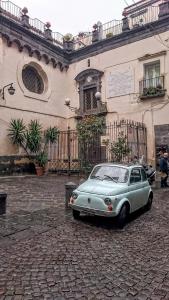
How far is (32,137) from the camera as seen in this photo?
16500mm

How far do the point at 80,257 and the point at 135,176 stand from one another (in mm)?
3476

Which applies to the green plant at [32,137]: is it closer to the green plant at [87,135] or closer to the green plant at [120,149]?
the green plant at [87,135]

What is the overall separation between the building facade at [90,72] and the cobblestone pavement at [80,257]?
1015 cm

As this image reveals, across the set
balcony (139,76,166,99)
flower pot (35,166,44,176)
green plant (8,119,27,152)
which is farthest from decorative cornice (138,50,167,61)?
flower pot (35,166,44,176)

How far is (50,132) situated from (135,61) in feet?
23.6

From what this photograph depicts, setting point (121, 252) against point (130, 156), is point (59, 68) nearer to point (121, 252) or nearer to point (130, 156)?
point (130, 156)

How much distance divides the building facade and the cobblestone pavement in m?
10.2

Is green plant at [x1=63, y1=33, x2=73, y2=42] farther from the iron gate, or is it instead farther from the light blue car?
the light blue car

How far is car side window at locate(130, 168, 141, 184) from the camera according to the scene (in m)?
7.14

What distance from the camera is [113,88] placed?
18172 millimetres

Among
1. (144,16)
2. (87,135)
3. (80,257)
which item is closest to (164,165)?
(87,135)

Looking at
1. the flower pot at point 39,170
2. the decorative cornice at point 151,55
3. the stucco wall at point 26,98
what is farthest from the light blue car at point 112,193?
the decorative cornice at point 151,55

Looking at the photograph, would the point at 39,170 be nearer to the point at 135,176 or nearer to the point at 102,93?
the point at 102,93

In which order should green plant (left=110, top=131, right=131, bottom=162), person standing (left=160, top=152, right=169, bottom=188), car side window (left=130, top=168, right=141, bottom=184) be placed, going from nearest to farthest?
1. car side window (left=130, top=168, right=141, bottom=184)
2. person standing (left=160, top=152, right=169, bottom=188)
3. green plant (left=110, top=131, right=131, bottom=162)
